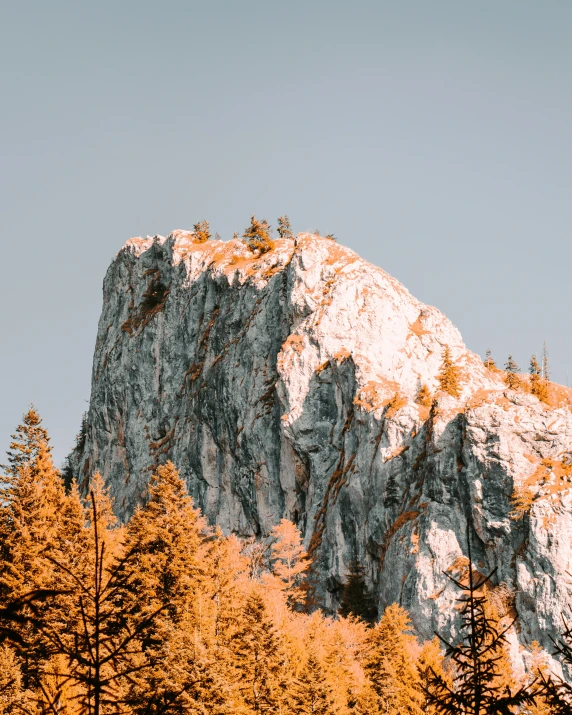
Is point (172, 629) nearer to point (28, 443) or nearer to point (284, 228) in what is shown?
point (28, 443)

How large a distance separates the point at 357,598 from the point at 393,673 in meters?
30.6

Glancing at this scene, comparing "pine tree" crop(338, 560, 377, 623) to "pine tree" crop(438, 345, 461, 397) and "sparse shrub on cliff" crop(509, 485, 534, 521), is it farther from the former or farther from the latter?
"pine tree" crop(438, 345, 461, 397)

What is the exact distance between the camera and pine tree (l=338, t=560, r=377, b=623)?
67.2 metres

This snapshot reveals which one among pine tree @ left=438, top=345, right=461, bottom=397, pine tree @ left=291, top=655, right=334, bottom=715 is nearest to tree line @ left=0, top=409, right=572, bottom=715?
pine tree @ left=291, top=655, right=334, bottom=715

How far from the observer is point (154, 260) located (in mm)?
126875

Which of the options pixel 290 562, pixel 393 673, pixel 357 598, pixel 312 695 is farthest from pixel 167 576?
pixel 290 562

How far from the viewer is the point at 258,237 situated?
111 meters

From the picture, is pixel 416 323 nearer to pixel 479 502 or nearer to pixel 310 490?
pixel 310 490

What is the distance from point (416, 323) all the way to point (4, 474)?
56793 mm

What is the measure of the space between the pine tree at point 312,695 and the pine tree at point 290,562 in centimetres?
3206

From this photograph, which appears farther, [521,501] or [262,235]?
[262,235]

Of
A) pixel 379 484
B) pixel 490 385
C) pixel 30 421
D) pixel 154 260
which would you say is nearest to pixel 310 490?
pixel 379 484

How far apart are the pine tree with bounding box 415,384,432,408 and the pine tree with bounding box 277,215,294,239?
4374 cm

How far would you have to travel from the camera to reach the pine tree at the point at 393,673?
1460 inches
